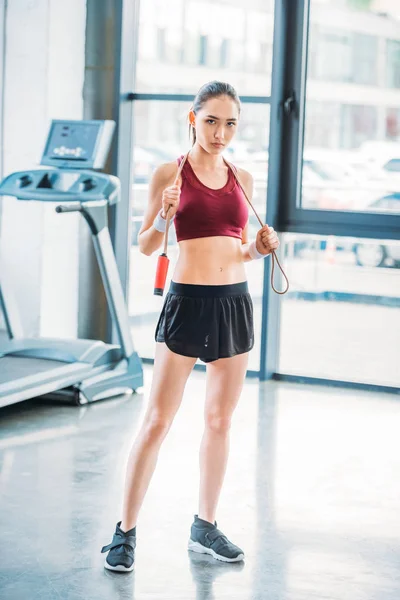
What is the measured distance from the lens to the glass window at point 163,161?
6.20m

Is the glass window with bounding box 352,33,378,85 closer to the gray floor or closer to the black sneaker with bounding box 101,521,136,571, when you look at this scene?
the gray floor

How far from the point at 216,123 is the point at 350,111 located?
3096 mm

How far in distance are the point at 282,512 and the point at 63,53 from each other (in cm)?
353

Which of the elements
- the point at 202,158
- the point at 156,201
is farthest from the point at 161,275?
the point at 202,158

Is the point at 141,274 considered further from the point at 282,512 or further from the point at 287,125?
the point at 282,512

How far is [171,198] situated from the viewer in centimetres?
291

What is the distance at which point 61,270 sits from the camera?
6.23m

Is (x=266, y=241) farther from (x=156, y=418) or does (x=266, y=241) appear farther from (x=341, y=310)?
(x=341, y=310)

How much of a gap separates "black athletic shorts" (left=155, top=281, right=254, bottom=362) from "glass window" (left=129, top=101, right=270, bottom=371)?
311 cm

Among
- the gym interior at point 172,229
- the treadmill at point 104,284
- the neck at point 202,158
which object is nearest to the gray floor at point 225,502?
the gym interior at point 172,229

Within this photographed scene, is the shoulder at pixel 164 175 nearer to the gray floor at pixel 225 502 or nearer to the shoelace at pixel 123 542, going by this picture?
the shoelace at pixel 123 542

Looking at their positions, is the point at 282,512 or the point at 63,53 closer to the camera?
the point at 282,512

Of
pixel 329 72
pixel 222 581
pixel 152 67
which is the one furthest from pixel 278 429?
pixel 152 67

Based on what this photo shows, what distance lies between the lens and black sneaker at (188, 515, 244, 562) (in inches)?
127
